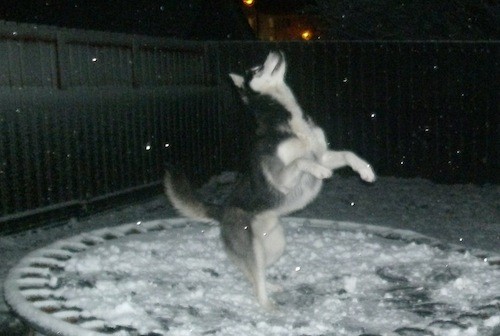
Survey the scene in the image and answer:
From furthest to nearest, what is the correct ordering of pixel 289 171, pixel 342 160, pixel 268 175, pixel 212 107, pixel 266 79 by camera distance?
pixel 212 107, pixel 342 160, pixel 266 79, pixel 268 175, pixel 289 171

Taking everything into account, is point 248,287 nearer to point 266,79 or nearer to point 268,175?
point 268,175

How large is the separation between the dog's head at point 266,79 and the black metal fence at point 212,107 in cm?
395

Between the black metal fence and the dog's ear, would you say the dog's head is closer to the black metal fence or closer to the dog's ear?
the dog's ear

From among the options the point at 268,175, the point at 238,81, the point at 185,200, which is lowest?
the point at 185,200

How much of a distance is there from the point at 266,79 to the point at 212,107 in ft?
23.8

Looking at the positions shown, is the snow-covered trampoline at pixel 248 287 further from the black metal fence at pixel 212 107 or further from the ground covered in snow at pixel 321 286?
the black metal fence at pixel 212 107

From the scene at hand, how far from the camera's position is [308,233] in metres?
5.80

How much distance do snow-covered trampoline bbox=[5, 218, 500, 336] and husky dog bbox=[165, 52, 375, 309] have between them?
1.02 feet

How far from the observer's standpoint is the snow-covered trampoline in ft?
11.3

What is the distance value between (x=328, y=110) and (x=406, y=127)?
4.51 ft

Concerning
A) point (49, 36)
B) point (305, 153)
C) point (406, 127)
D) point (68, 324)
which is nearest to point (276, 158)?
point (305, 153)

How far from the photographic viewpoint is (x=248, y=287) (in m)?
4.28

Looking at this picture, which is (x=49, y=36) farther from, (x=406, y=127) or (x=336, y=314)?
(x=406, y=127)

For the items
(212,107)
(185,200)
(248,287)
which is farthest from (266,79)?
(212,107)
